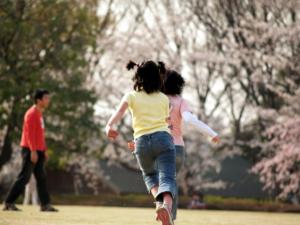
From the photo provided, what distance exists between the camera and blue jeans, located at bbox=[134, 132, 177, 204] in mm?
7105

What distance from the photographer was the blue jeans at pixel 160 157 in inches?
280

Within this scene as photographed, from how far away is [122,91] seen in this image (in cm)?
3500

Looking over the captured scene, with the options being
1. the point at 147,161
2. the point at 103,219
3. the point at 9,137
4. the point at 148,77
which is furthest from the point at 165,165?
the point at 9,137

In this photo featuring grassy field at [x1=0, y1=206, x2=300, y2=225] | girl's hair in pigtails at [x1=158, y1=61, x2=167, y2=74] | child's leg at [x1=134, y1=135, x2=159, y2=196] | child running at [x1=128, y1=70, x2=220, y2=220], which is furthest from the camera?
grassy field at [x1=0, y1=206, x2=300, y2=225]

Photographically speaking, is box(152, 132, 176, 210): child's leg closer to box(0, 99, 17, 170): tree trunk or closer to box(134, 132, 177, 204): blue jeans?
box(134, 132, 177, 204): blue jeans

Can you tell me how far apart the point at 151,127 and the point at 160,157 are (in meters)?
0.28

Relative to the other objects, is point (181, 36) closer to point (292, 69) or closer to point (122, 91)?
point (122, 91)

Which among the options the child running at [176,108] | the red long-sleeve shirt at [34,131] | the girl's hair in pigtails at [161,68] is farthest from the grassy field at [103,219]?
the girl's hair in pigtails at [161,68]

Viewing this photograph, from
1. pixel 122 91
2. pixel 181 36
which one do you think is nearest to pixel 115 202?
pixel 122 91

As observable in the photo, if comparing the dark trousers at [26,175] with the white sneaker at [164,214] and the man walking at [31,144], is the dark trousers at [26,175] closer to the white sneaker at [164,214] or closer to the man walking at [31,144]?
the man walking at [31,144]

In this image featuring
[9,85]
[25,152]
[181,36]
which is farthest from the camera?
[181,36]

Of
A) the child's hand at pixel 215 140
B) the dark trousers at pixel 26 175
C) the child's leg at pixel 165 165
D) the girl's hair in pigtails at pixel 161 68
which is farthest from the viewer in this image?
the dark trousers at pixel 26 175

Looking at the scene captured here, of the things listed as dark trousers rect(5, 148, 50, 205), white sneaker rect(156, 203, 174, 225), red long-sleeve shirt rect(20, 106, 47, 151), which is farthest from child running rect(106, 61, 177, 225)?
dark trousers rect(5, 148, 50, 205)

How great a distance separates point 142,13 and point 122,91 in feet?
12.5
